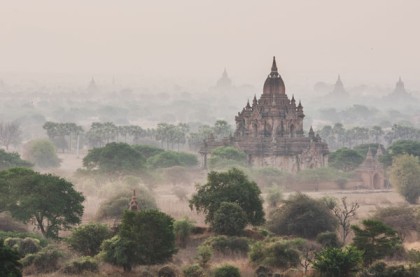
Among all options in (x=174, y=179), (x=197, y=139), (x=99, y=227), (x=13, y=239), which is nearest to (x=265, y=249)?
(x=99, y=227)

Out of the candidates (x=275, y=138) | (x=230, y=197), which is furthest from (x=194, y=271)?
(x=275, y=138)

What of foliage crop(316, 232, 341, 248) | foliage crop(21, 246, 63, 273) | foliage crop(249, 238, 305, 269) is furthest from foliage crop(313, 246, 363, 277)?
foliage crop(21, 246, 63, 273)

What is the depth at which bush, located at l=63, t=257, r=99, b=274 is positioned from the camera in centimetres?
4106

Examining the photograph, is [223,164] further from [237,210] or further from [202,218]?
[237,210]

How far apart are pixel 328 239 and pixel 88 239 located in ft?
43.7

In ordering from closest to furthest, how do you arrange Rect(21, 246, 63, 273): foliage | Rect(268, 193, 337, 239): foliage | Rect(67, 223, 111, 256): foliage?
Rect(21, 246, 63, 273): foliage, Rect(67, 223, 111, 256): foliage, Rect(268, 193, 337, 239): foliage

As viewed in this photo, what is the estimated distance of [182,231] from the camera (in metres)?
51.6

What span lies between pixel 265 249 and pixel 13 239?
1213 cm

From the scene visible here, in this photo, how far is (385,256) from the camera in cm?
4541

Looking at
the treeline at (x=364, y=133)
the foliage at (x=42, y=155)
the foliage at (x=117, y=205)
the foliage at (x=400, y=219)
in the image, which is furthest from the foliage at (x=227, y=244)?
the treeline at (x=364, y=133)

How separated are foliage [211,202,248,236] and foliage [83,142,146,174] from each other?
37.0 metres

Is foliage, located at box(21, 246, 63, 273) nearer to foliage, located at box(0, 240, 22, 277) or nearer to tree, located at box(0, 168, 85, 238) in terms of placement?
tree, located at box(0, 168, 85, 238)

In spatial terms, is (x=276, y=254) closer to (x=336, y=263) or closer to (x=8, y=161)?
(x=336, y=263)

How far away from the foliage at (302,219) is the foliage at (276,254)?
36.6 ft
